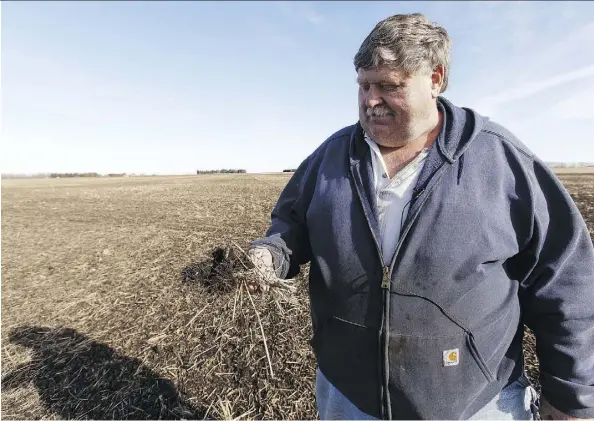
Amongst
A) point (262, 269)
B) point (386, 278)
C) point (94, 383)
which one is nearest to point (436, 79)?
point (386, 278)

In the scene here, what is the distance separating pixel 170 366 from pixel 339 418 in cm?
280

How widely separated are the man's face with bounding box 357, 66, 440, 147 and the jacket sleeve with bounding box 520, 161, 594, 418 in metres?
0.58

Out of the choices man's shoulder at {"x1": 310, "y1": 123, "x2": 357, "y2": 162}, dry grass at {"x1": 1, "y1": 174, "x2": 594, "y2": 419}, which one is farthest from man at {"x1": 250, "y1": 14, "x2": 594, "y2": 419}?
dry grass at {"x1": 1, "y1": 174, "x2": 594, "y2": 419}

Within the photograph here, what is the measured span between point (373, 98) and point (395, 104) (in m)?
0.11

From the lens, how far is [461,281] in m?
1.73

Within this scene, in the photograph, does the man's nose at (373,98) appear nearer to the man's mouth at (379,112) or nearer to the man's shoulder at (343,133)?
the man's mouth at (379,112)

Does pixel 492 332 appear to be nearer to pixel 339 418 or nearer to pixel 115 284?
pixel 339 418

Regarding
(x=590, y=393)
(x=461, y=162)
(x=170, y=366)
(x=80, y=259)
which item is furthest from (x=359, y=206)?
(x=80, y=259)

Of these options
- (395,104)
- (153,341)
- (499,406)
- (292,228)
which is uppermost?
(395,104)

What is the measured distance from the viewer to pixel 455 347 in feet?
5.78

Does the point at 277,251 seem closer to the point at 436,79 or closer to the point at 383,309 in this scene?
the point at 383,309

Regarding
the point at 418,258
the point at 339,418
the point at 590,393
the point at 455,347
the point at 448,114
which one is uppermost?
the point at 448,114

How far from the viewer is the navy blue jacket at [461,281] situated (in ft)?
5.64

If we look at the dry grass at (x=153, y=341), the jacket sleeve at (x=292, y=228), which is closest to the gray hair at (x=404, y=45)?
the jacket sleeve at (x=292, y=228)
